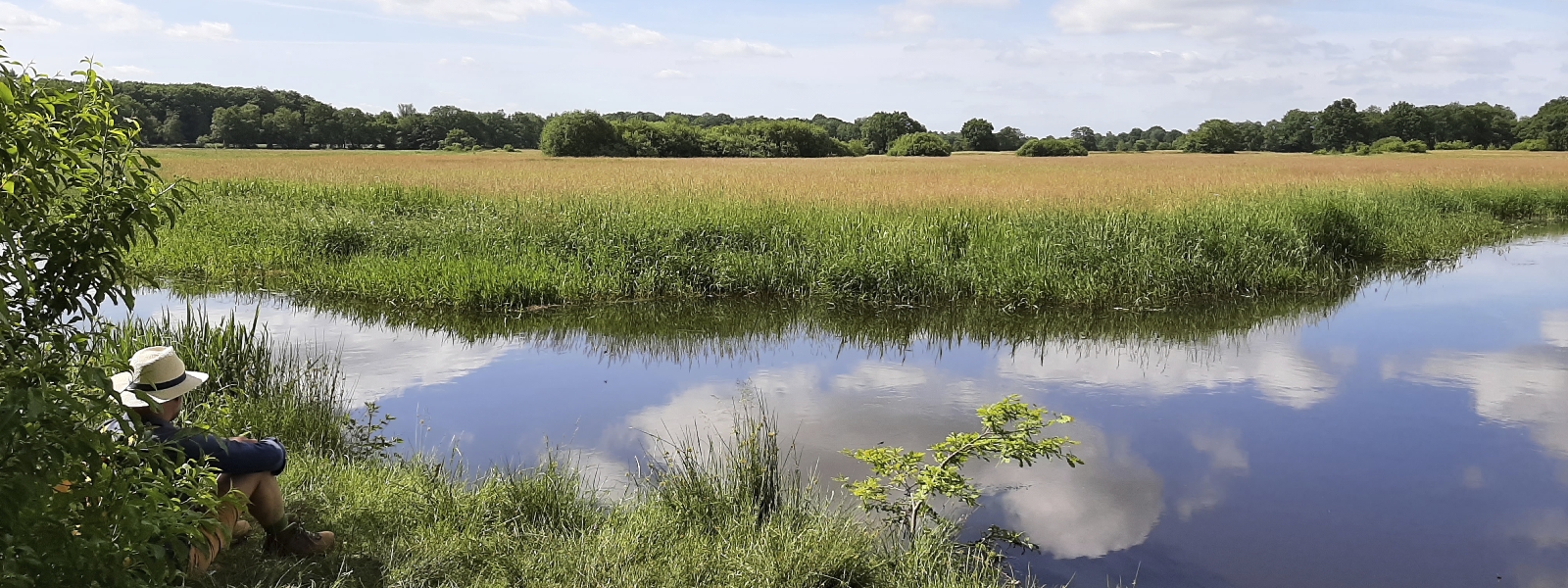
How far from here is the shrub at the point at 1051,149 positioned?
202ft

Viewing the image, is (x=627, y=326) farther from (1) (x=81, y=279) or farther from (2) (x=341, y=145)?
(2) (x=341, y=145)

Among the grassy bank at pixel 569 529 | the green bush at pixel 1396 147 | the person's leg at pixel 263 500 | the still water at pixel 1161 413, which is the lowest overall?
the still water at pixel 1161 413

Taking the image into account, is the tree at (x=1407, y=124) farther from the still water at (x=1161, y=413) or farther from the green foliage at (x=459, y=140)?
the still water at (x=1161, y=413)

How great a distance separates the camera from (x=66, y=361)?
2758 mm

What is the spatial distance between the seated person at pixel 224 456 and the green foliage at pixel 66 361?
96 cm

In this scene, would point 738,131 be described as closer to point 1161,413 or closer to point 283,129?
point 283,129

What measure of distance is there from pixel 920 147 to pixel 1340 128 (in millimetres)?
39109

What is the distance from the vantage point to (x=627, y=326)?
12031mm

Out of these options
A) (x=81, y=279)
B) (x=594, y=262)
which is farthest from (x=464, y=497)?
(x=594, y=262)

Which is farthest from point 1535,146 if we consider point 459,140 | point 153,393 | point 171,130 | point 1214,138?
point 171,130

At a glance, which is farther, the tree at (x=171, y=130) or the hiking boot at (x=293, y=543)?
the tree at (x=171, y=130)

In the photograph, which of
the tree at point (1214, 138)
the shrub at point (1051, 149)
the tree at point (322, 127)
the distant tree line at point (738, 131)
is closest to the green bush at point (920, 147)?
the distant tree line at point (738, 131)

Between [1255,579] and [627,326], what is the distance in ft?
26.7

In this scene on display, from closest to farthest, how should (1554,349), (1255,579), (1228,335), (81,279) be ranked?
(81,279) → (1255,579) → (1554,349) → (1228,335)
